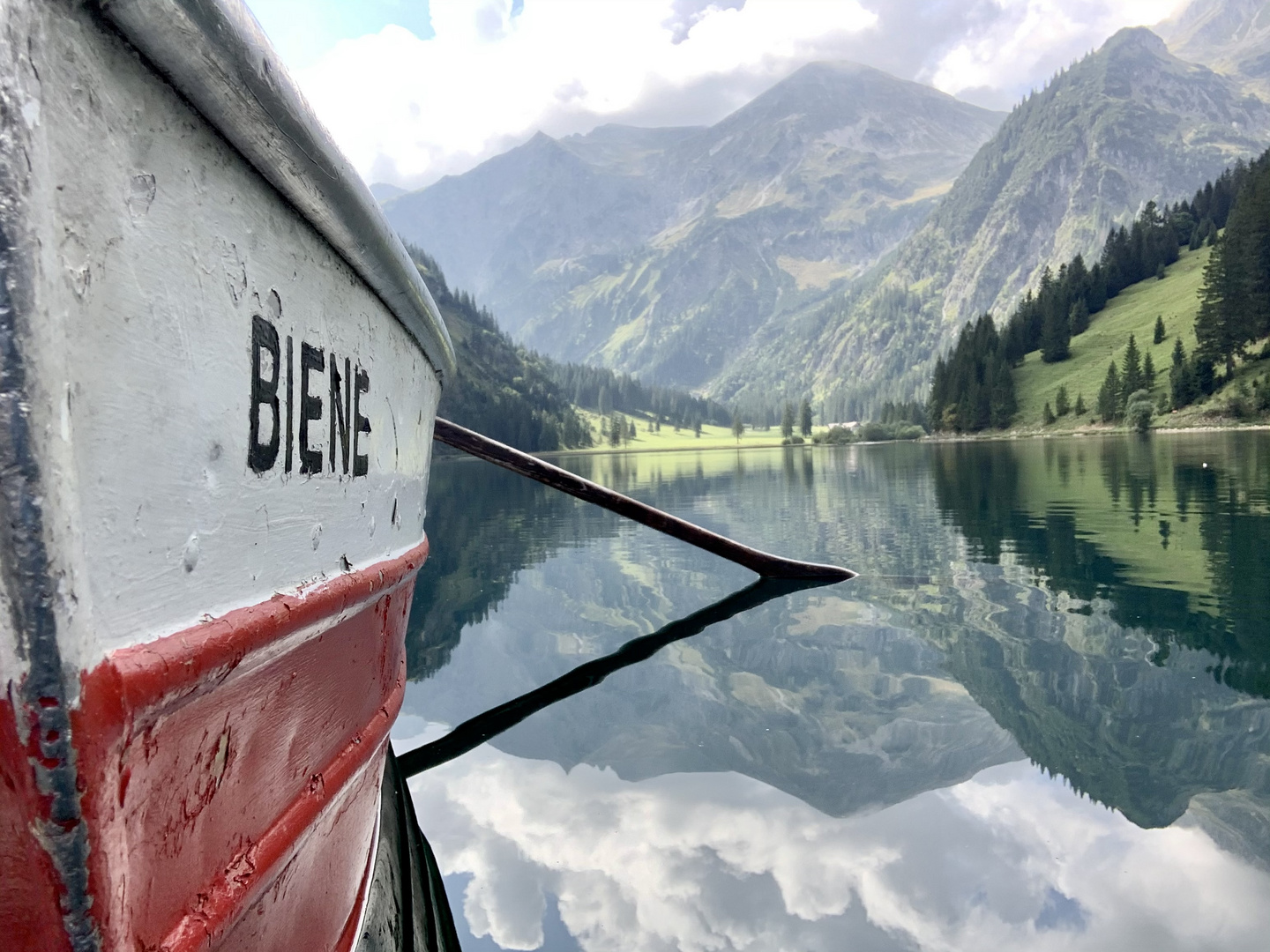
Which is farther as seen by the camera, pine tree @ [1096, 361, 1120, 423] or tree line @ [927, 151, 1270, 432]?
pine tree @ [1096, 361, 1120, 423]

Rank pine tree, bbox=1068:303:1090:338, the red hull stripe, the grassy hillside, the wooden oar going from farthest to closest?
1. pine tree, bbox=1068:303:1090:338
2. the grassy hillside
3. the wooden oar
4. the red hull stripe

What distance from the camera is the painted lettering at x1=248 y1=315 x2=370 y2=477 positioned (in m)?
1.94

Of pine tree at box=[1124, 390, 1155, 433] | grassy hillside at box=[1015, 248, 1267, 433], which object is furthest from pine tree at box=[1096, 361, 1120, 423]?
pine tree at box=[1124, 390, 1155, 433]

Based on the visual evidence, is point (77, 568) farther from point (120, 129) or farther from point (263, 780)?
point (263, 780)

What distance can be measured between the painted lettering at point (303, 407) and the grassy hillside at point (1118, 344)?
281 ft

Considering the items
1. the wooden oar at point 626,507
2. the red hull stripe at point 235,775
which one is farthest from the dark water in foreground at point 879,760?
the red hull stripe at point 235,775

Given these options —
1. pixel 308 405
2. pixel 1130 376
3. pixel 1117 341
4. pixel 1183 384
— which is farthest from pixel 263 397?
pixel 1117 341

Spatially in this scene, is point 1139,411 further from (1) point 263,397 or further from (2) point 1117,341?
(1) point 263,397

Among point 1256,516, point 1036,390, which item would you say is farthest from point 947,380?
point 1256,516

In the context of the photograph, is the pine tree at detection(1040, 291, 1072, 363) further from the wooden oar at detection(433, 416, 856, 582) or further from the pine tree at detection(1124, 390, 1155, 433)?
the wooden oar at detection(433, 416, 856, 582)

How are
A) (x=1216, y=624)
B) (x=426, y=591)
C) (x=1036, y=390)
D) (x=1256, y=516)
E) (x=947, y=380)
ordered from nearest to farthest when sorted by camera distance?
(x=1216, y=624) → (x=426, y=591) → (x=1256, y=516) → (x=1036, y=390) → (x=947, y=380)

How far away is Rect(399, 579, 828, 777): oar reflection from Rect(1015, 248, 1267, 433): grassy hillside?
252ft

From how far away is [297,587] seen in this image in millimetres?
2191

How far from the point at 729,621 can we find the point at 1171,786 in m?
5.52
